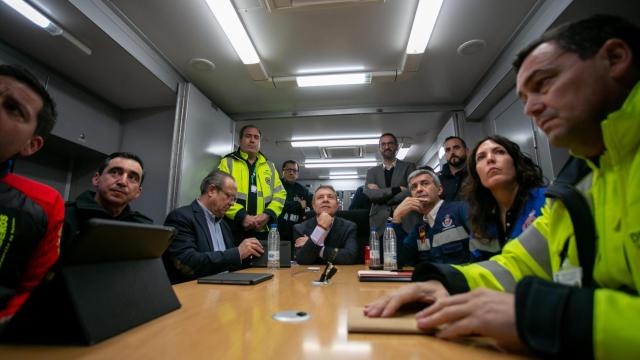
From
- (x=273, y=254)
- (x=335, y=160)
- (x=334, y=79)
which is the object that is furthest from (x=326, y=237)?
(x=335, y=160)

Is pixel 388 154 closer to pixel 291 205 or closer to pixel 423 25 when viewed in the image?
pixel 291 205

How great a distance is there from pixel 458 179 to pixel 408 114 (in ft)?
4.45

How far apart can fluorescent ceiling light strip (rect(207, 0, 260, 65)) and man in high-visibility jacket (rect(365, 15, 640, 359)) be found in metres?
2.01

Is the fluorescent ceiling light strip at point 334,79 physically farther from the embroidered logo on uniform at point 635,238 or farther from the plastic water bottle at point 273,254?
the embroidered logo on uniform at point 635,238

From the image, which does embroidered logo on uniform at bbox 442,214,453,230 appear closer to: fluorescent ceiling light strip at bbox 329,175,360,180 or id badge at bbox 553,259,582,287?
id badge at bbox 553,259,582,287

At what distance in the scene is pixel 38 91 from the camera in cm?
89

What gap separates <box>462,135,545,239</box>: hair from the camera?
1.52m

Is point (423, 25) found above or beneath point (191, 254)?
above

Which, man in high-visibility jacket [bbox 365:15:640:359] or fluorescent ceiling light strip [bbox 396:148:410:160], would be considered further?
fluorescent ceiling light strip [bbox 396:148:410:160]

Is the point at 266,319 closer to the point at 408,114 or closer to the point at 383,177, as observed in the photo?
the point at 383,177

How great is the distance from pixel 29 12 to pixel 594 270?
3.11m

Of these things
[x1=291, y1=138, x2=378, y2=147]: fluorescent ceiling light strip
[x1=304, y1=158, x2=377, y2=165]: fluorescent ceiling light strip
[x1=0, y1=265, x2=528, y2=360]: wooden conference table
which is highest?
[x1=291, y1=138, x2=378, y2=147]: fluorescent ceiling light strip

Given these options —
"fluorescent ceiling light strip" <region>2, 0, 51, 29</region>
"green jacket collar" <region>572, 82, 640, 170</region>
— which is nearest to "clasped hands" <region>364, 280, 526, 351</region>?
"green jacket collar" <region>572, 82, 640, 170</region>

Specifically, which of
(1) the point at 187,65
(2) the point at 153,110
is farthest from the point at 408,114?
(2) the point at 153,110
